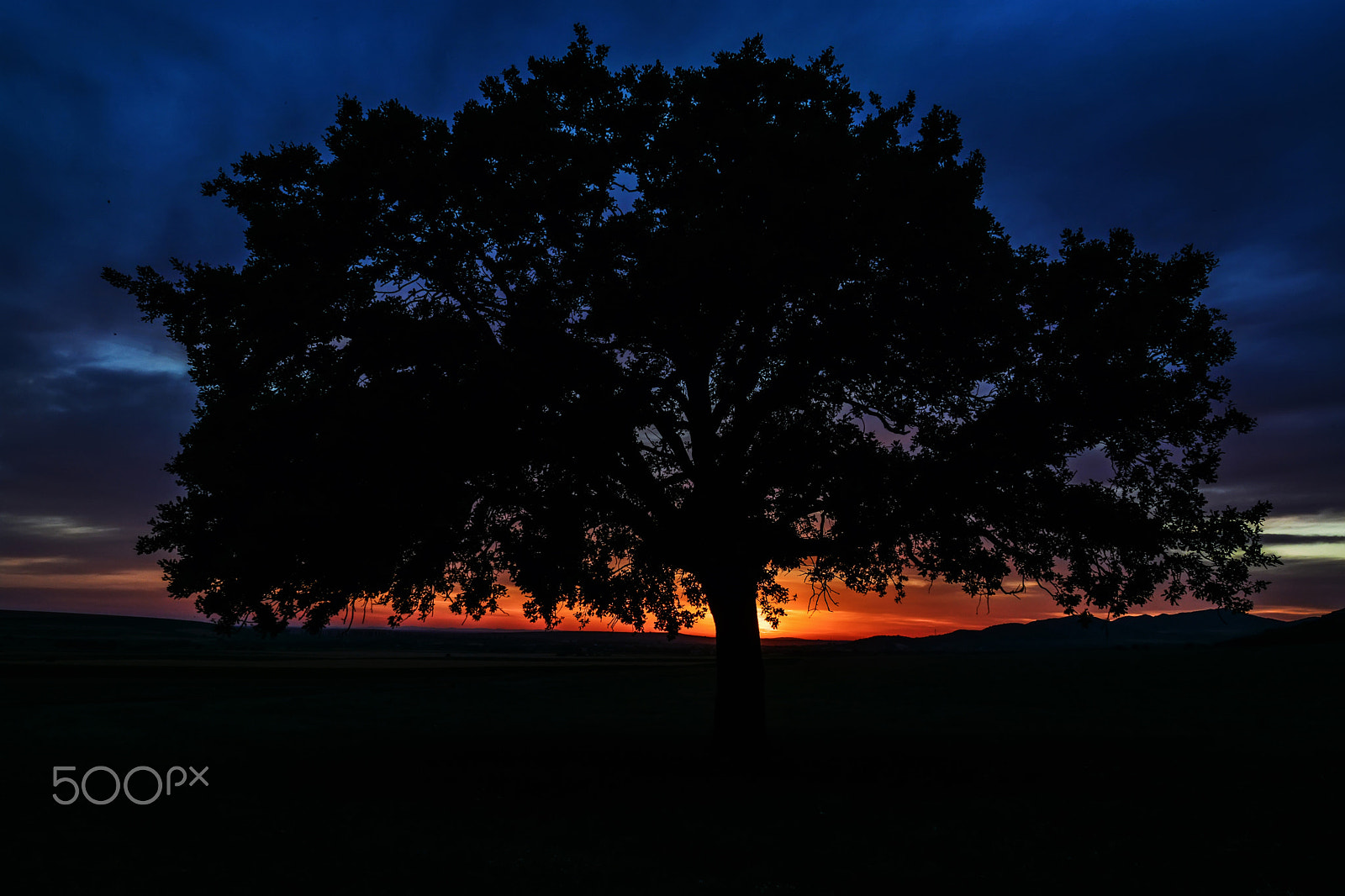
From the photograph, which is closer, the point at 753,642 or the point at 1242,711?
the point at 753,642

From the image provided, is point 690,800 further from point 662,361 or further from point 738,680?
point 662,361

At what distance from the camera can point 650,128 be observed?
59.7 feet

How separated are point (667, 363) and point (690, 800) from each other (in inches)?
361

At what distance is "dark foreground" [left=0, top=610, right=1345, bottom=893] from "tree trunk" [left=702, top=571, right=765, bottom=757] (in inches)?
27.8

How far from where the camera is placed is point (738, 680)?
1881 centimetres

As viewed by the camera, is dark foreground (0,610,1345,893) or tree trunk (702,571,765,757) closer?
dark foreground (0,610,1345,893)

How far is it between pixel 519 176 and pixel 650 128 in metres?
3.26

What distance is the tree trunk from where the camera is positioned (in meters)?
18.6

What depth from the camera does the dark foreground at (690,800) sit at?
10.6 metres

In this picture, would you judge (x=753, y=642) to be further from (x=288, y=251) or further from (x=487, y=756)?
(x=288, y=251)

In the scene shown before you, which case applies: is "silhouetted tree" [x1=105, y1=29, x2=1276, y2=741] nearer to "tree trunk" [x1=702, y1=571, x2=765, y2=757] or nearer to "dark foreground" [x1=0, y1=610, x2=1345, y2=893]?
"tree trunk" [x1=702, y1=571, x2=765, y2=757]

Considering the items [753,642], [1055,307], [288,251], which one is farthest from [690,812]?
[288,251]

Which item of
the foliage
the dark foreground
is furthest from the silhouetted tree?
the dark foreground

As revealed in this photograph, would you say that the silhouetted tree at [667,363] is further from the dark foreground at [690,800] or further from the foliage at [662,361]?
the dark foreground at [690,800]
